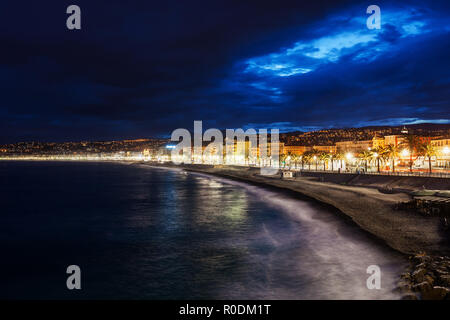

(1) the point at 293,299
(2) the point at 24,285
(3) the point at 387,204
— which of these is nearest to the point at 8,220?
(2) the point at 24,285

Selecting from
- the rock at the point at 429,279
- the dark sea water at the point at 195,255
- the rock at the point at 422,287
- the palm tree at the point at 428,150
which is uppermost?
the palm tree at the point at 428,150

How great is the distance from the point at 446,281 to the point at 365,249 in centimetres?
844

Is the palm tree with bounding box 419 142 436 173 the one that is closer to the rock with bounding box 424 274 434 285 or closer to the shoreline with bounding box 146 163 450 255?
the shoreline with bounding box 146 163 450 255

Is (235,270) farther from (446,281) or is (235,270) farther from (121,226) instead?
(121,226)

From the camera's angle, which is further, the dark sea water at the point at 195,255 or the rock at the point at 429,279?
the dark sea water at the point at 195,255

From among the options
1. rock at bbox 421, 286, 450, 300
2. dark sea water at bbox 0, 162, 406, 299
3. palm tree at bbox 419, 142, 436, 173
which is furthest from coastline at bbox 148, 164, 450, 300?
palm tree at bbox 419, 142, 436, 173

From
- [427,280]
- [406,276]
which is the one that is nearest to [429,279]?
[427,280]

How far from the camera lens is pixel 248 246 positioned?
27.1 metres

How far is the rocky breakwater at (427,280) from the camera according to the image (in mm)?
14828

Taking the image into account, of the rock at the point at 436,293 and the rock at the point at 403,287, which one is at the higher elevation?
the rock at the point at 436,293

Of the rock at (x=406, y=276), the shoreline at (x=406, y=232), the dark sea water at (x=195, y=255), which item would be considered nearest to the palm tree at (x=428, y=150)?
the shoreline at (x=406, y=232)

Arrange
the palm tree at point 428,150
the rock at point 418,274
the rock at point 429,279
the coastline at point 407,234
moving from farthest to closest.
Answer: the palm tree at point 428,150
the rock at point 418,274
the coastline at point 407,234
the rock at point 429,279

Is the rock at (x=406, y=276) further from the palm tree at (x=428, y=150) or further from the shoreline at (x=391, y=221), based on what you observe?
the palm tree at (x=428, y=150)
